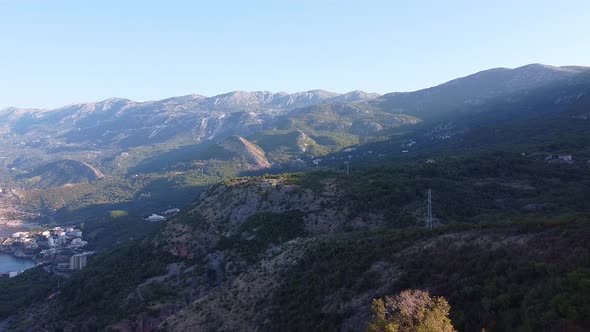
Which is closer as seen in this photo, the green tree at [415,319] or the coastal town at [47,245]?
the green tree at [415,319]

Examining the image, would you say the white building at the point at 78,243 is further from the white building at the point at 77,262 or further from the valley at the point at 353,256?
the white building at the point at 77,262

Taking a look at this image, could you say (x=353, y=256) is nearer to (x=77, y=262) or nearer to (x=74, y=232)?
(x=77, y=262)

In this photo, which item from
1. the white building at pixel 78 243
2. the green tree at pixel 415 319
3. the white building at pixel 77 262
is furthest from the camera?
the white building at pixel 78 243

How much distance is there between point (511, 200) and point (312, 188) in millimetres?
30087

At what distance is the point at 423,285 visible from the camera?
2670cm

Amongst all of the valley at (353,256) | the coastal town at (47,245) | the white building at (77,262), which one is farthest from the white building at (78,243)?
the white building at (77,262)

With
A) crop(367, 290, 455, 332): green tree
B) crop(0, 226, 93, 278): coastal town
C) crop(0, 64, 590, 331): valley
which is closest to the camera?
crop(367, 290, 455, 332): green tree

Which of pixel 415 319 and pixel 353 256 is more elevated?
pixel 415 319

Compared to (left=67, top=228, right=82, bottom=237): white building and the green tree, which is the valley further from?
(left=67, top=228, right=82, bottom=237): white building

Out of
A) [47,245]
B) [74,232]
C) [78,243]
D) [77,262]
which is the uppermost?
[77,262]

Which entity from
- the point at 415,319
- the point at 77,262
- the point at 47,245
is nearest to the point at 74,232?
the point at 47,245

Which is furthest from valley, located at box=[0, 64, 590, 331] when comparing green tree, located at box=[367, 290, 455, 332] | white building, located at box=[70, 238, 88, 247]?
white building, located at box=[70, 238, 88, 247]

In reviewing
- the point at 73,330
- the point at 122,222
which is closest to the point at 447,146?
the point at 122,222

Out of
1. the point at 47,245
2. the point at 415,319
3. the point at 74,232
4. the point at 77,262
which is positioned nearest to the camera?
the point at 415,319
